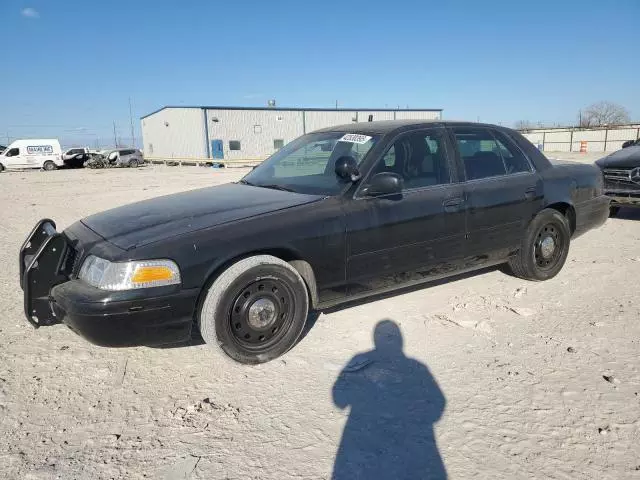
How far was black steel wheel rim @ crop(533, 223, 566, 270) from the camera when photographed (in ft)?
15.3

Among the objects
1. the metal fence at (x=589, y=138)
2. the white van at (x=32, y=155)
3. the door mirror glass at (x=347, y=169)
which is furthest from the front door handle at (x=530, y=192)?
the metal fence at (x=589, y=138)

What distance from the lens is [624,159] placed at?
7410 mm

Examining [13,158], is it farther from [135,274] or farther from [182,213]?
[135,274]

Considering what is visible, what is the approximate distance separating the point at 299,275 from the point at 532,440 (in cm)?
169

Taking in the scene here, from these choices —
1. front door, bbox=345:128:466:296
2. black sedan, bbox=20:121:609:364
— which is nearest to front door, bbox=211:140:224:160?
black sedan, bbox=20:121:609:364

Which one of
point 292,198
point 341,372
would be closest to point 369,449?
point 341,372

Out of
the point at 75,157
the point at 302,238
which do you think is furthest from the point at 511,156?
the point at 75,157

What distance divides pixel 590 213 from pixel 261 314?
3.99 metres

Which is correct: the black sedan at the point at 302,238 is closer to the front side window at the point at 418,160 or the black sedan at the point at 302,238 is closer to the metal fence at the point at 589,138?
the front side window at the point at 418,160

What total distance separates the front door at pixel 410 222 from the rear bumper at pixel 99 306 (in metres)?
1.28

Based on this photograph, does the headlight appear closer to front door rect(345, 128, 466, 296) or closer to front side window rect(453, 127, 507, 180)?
front door rect(345, 128, 466, 296)

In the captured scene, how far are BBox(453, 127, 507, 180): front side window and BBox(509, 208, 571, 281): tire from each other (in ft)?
2.21

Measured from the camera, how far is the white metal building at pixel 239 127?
128 feet

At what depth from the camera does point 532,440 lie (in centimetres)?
233
